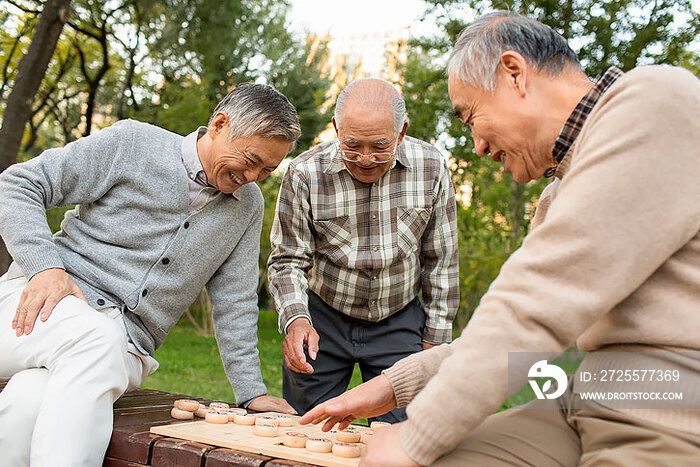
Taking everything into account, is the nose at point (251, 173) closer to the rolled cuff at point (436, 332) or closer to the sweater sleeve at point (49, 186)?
the sweater sleeve at point (49, 186)

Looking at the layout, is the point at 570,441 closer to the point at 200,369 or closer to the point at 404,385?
the point at 404,385

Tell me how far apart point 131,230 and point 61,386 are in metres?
0.83

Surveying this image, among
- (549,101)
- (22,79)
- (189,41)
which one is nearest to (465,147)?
(22,79)

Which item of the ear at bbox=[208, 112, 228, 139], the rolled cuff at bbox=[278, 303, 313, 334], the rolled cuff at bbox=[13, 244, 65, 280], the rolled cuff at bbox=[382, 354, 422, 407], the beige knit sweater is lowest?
the rolled cuff at bbox=[278, 303, 313, 334]

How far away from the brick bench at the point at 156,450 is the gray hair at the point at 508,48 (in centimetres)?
124

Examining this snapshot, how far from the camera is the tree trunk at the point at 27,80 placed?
7.16 metres

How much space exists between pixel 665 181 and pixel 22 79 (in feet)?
25.0

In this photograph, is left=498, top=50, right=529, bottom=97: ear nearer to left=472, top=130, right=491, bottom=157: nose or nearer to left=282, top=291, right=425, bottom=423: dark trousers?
left=472, top=130, right=491, bottom=157: nose

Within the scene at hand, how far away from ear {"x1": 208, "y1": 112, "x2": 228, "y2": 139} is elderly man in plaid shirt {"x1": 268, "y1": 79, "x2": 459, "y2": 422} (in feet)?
1.78

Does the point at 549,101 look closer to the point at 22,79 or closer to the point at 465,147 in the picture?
the point at 22,79

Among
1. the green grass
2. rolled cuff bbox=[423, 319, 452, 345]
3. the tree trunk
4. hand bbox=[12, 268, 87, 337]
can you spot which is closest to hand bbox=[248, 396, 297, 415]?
hand bbox=[12, 268, 87, 337]

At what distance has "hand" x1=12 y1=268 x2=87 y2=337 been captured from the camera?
2433 mm

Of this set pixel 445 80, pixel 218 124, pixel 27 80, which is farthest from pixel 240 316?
pixel 445 80

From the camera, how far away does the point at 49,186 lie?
2.75 metres
